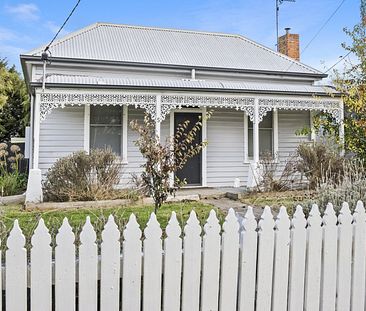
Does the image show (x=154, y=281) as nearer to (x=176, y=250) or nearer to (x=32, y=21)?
(x=176, y=250)

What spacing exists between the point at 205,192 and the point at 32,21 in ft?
42.9

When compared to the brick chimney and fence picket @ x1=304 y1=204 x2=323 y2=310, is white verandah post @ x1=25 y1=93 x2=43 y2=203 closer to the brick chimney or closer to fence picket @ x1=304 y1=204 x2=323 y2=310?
fence picket @ x1=304 y1=204 x2=323 y2=310

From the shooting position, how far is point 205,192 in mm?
9820

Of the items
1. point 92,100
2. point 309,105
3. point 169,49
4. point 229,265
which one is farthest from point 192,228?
point 169,49

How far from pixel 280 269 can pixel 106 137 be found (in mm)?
8388

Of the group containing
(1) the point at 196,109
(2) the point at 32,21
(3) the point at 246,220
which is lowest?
(3) the point at 246,220

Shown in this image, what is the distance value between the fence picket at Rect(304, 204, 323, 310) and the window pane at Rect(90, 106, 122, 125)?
834cm

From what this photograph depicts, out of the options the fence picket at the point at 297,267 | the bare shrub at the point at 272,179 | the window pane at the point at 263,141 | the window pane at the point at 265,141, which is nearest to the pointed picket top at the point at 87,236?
the fence picket at the point at 297,267

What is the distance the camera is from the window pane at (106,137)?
33.4 ft

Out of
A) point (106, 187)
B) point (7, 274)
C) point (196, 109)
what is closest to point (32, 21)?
point (196, 109)

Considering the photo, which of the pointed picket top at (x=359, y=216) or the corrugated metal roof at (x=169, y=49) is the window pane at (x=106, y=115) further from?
the pointed picket top at (x=359, y=216)

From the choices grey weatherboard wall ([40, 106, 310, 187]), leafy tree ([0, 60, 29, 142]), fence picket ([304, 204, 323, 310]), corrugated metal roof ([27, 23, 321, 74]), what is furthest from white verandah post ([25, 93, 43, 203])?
leafy tree ([0, 60, 29, 142])

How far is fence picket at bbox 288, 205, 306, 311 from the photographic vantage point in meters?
2.60

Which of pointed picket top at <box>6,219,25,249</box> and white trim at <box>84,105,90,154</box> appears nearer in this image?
pointed picket top at <box>6,219,25,249</box>
